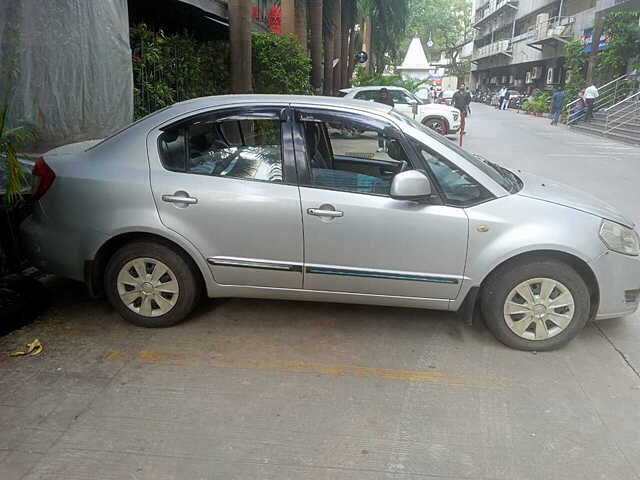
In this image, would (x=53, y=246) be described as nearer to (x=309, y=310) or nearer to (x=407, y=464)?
(x=309, y=310)

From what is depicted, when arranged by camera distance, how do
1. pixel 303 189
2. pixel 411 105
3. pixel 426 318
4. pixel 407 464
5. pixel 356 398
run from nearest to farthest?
pixel 407 464 → pixel 356 398 → pixel 303 189 → pixel 426 318 → pixel 411 105

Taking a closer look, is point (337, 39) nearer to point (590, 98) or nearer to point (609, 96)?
point (590, 98)

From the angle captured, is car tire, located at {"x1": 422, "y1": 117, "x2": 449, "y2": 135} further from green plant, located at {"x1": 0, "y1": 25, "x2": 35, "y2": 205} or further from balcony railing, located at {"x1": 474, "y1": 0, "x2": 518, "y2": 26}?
balcony railing, located at {"x1": 474, "y1": 0, "x2": 518, "y2": 26}

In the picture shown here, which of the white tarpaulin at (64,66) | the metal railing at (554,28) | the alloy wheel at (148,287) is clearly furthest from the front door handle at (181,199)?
the metal railing at (554,28)

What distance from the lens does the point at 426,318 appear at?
4.44m

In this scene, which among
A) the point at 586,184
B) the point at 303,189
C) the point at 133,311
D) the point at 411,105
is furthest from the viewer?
the point at 411,105

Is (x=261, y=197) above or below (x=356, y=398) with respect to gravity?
above

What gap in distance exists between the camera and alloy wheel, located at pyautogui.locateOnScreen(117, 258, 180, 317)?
13.3ft

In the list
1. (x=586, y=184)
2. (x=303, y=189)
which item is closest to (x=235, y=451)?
(x=303, y=189)

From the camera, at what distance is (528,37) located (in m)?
48.4

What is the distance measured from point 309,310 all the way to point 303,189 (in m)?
1.16

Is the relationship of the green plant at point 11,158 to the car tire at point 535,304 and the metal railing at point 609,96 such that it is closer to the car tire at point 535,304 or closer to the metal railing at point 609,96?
the car tire at point 535,304

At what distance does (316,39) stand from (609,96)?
17.3 meters

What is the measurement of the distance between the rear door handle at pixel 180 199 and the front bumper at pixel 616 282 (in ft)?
9.07
